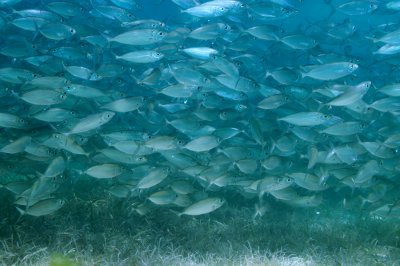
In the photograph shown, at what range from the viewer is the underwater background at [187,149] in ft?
20.2

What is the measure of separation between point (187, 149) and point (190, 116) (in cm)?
62

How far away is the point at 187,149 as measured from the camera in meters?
7.30

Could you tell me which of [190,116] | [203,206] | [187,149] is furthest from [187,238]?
[190,116]

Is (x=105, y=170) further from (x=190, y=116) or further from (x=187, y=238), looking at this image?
(x=190, y=116)

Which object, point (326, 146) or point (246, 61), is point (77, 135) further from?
point (326, 146)

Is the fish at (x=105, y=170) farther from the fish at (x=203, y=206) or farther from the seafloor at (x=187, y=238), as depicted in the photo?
the fish at (x=203, y=206)

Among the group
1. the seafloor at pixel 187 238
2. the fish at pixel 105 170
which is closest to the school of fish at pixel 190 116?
the fish at pixel 105 170

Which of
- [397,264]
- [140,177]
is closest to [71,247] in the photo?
[140,177]

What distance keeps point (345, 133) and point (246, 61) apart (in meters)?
2.88

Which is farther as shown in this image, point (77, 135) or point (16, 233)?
point (77, 135)

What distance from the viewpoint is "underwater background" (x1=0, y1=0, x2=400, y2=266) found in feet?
20.2

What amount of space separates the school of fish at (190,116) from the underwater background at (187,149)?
3 centimetres

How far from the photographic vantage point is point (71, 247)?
5809mm

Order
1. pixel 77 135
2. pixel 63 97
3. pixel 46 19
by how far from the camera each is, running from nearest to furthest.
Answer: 1. pixel 63 97
2. pixel 77 135
3. pixel 46 19
